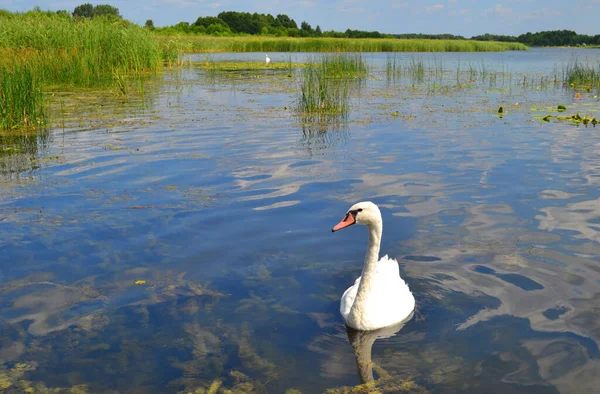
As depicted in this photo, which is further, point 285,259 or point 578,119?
point 578,119

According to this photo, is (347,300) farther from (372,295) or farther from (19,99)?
(19,99)

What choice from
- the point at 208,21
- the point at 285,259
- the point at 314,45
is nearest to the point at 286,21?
the point at 208,21

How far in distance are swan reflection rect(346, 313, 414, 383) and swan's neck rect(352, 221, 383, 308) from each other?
0.25 meters

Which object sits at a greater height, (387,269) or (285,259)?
(387,269)

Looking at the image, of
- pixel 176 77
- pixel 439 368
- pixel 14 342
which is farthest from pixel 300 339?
pixel 176 77

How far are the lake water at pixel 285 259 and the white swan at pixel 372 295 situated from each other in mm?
151

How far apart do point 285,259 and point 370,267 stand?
1.68 m

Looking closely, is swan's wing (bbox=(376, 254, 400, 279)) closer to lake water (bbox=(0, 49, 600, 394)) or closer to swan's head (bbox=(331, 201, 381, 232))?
lake water (bbox=(0, 49, 600, 394))

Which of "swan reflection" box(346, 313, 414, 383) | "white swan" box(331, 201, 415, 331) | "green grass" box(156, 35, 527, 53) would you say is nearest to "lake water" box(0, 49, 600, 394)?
"swan reflection" box(346, 313, 414, 383)

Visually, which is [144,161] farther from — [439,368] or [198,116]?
[439,368]

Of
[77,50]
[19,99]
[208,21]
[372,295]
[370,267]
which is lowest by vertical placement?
[372,295]

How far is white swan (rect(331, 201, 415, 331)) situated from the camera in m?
5.21

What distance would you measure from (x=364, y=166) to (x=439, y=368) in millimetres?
6608

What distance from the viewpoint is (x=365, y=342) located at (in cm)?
512
